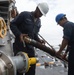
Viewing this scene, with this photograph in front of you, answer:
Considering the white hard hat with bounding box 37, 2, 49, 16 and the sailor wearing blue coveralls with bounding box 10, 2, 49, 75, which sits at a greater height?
the white hard hat with bounding box 37, 2, 49, 16

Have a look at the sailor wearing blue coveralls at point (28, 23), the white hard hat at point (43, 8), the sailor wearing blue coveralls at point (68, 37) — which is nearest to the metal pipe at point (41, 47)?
the sailor wearing blue coveralls at point (68, 37)

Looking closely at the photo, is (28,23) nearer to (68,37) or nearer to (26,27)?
(26,27)

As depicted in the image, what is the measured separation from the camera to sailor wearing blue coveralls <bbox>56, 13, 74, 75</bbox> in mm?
3354

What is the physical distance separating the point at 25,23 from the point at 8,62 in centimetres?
195

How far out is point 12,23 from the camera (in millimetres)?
3389

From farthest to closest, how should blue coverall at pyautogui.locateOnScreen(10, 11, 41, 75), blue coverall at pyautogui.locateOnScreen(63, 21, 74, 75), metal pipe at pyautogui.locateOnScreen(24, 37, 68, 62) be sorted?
blue coverall at pyautogui.locateOnScreen(10, 11, 41, 75) → blue coverall at pyautogui.locateOnScreen(63, 21, 74, 75) → metal pipe at pyautogui.locateOnScreen(24, 37, 68, 62)

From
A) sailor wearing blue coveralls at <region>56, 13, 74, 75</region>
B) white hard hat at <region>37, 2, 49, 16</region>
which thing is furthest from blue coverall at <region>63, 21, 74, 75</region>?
white hard hat at <region>37, 2, 49, 16</region>

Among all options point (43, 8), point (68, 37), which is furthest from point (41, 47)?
point (43, 8)

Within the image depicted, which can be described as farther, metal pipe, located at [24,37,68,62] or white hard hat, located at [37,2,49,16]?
white hard hat, located at [37,2,49,16]

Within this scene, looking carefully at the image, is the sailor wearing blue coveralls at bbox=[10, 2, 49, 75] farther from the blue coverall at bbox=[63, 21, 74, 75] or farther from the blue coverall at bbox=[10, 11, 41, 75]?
the blue coverall at bbox=[63, 21, 74, 75]

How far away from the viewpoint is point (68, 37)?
335cm

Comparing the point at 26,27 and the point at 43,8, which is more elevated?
the point at 43,8

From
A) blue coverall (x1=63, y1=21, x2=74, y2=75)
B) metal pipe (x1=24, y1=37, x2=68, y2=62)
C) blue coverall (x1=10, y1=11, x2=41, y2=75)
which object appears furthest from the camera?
blue coverall (x1=10, y1=11, x2=41, y2=75)

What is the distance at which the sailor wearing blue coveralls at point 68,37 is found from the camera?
11.0ft
